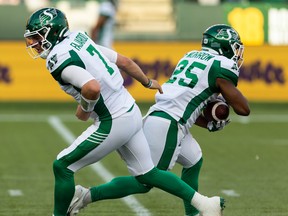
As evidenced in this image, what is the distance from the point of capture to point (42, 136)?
1438 cm

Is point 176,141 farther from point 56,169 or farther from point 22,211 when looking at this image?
point 22,211

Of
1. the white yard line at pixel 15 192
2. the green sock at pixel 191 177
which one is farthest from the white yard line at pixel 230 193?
the white yard line at pixel 15 192

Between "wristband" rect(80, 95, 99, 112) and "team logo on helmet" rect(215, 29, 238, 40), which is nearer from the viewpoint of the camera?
"wristband" rect(80, 95, 99, 112)

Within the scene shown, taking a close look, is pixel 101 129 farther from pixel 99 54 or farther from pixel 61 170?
pixel 99 54

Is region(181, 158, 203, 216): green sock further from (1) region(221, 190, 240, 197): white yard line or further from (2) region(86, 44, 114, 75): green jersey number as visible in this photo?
(1) region(221, 190, 240, 197): white yard line

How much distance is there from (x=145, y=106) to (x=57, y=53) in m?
11.1

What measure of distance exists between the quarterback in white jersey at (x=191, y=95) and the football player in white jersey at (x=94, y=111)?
29 cm

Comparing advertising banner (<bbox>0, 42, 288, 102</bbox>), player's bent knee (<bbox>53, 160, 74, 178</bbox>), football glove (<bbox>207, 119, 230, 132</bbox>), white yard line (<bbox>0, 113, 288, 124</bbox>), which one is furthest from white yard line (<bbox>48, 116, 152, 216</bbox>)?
advertising banner (<bbox>0, 42, 288, 102</bbox>)

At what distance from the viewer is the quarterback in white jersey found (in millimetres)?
7746

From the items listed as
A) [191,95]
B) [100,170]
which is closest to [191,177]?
[191,95]

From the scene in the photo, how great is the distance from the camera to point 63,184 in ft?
24.1

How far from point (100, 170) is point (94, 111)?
3978 millimetres

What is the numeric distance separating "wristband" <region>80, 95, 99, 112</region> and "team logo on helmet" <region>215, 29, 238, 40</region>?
1.26 m

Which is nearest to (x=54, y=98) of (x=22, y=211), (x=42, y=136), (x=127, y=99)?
(x=42, y=136)
